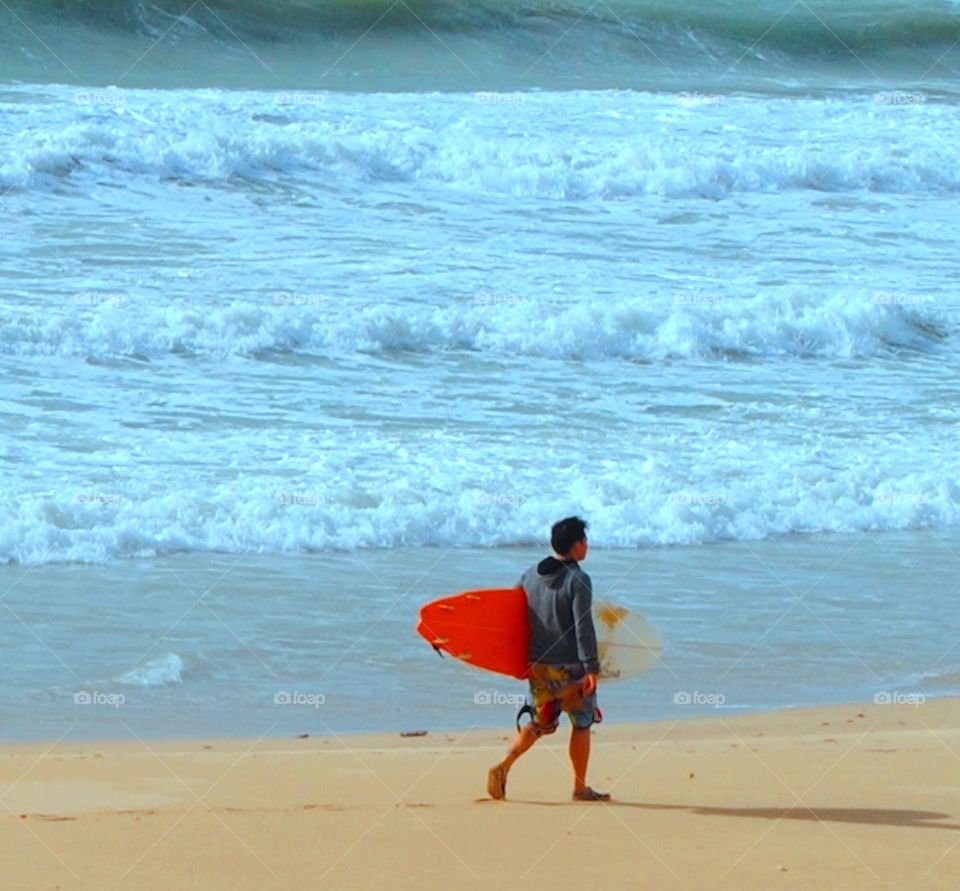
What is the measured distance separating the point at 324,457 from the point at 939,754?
5232 millimetres

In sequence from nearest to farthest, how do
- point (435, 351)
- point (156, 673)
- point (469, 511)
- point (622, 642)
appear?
point (622, 642), point (156, 673), point (469, 511), point (435, 351)

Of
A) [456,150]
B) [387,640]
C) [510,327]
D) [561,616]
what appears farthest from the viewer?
[456,150]

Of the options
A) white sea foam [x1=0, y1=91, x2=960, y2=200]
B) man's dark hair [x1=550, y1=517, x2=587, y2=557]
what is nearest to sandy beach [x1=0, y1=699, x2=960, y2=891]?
man's dark hair [x1=550, y1=517, x2=587, y2=557]

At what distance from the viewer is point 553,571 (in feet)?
17.9

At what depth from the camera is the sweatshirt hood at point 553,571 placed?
5.45 meters

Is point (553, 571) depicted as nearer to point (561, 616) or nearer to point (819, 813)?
point (561, 616)

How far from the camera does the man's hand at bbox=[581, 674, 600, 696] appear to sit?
541 centimetres

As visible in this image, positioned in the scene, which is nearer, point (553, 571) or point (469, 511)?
point (553, 571)

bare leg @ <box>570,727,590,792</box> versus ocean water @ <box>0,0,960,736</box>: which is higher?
ocean water @ <box>0,0,960,736</box>

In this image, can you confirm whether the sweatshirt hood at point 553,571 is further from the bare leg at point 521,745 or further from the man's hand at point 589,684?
the bare leg at point 521,745

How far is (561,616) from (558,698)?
0.28 meters

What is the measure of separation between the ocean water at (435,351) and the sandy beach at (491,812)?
1.66 ft

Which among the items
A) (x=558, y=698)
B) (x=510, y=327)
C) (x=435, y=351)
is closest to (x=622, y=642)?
(x=558, y=698)

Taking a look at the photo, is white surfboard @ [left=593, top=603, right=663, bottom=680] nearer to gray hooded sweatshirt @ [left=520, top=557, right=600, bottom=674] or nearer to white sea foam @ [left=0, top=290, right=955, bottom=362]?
gray hooded sweatshirt @ [left=520, top=557, right=600, bottom=674]
